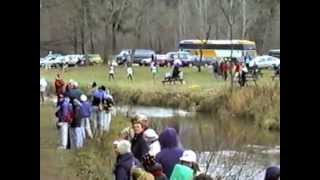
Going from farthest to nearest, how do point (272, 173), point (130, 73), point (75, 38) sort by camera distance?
point (75, 38)
point (130, 73)
point (272, 173)

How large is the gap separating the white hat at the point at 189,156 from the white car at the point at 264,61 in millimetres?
443

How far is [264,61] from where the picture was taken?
2123 millimetres

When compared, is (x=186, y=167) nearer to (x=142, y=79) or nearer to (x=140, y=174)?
(x=140, y=174)

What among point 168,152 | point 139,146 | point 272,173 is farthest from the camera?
point 139,146

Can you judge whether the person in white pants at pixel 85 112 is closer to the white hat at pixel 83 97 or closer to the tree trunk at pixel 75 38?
the white hat at pixel 83 97

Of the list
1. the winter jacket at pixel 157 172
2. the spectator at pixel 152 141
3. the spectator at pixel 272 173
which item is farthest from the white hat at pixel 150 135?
the spectator at pixel 272 173

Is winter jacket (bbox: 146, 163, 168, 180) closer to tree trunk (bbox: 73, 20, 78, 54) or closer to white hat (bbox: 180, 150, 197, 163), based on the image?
white hat (bbox: 180, 150, 197, 163)

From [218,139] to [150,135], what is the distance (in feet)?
1.02

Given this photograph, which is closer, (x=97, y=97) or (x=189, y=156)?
(x=189, y=156)

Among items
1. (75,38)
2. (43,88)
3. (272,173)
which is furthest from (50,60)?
(272,173)
